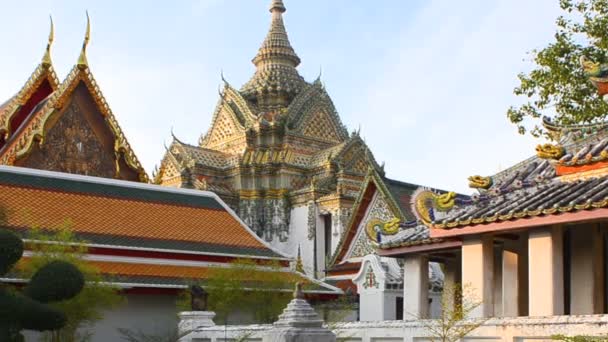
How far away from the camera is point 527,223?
9273 millimetres

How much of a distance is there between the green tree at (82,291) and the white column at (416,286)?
4948mm

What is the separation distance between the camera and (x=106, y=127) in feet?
69.2

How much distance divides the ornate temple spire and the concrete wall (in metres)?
27.1

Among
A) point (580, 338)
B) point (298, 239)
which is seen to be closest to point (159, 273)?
point (580, 338)

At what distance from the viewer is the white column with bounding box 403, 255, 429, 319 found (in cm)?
1203

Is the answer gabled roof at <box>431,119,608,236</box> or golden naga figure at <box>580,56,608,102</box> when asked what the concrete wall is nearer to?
gabled roof at <box>431,119,608,236</box>

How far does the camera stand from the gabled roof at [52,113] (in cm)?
1920

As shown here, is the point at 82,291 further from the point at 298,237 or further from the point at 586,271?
the point at 298,237

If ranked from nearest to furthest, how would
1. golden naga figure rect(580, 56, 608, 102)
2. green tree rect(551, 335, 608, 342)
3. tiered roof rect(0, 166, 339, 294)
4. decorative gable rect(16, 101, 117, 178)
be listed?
green tree rect(551, 335, 608, 342)
golden naga figure rect(580, 56, 608, 102)
tiered roof rect(0, 166, 339, 294)
decorative gable rect(16, 101, 117, 178)

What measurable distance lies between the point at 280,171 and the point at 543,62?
1875cm

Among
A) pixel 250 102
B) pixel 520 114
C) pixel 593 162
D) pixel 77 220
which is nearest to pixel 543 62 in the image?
pixel 520 114

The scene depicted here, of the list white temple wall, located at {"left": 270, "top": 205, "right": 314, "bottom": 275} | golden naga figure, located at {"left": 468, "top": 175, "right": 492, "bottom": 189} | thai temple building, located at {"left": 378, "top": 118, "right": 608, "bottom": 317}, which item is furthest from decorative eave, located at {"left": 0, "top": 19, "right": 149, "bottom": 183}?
white temple wall, located at {"left": 270, "top": 205, "right": 314, "bottom": 275}

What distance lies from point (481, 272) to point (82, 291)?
6.36 metres

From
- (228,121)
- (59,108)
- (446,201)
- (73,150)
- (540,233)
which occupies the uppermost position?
(228,121)
